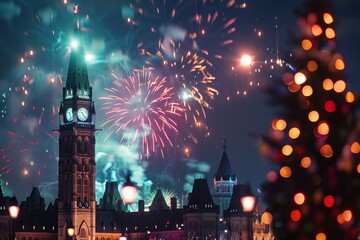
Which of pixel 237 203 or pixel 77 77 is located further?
pixel 237 203

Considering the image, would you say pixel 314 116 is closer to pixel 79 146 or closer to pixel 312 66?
pixel 312 66

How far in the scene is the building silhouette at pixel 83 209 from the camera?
534 feet

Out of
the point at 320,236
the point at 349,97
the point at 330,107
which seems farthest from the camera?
the point at 349,97

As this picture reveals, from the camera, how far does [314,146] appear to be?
20.5 meters

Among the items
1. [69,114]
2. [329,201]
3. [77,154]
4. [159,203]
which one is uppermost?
[69,114]

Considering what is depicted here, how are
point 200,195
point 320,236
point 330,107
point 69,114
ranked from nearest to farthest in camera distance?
1. point 320,236
2. point 330,107
3. point 69,114
4. point 200,195

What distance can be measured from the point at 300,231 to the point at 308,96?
9.55 ft

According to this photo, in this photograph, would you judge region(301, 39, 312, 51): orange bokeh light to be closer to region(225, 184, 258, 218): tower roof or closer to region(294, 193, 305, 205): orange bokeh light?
region(294, 193, 305, 205): orange bokeh light

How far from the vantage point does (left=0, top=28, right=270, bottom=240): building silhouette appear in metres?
163

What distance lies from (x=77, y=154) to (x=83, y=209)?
9508mm

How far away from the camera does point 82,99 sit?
164 meters

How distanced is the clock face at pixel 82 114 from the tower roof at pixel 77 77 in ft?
7.88

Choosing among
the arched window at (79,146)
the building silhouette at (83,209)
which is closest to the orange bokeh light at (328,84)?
the building silhouette at (83,209)

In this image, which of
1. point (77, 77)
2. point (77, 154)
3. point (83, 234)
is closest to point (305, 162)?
point (83, 234)
